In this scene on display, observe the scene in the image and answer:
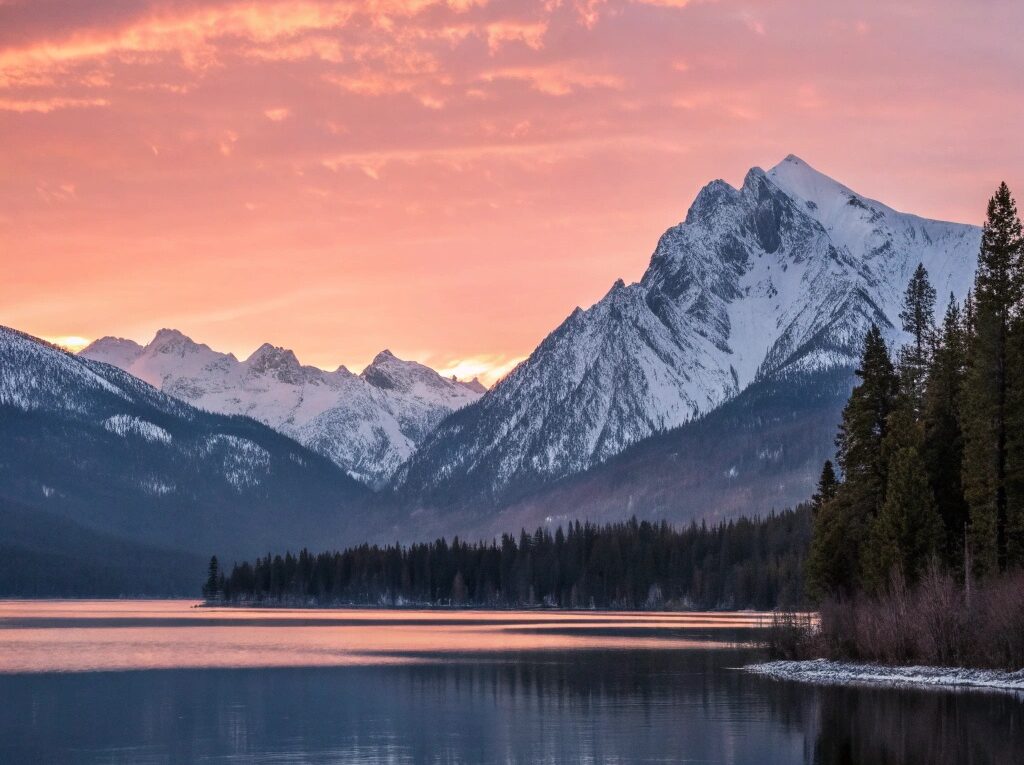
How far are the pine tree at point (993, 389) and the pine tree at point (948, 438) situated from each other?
25.3ft

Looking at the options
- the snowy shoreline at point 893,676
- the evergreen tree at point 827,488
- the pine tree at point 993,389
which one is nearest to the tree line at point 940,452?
the pine tree at point 993,389

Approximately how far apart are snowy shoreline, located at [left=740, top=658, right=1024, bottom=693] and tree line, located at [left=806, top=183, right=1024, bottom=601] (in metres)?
5.01

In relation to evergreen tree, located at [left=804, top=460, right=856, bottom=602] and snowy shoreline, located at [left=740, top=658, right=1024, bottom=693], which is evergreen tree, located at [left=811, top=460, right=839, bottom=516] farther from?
snowy shoreline, located at [left=740, top=658, right=1024, bottom=693]

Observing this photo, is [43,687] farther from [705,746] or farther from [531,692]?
[705,746]

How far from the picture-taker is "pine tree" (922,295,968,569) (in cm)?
9600

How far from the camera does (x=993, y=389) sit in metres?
85.5

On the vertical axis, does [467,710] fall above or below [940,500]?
below

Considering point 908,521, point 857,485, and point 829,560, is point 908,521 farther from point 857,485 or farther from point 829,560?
point 829,560

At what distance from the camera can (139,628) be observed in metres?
171

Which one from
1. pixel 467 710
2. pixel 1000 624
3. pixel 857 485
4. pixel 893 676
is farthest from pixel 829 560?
pixel 467 710

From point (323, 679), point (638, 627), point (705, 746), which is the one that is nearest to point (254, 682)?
point (323, 679)

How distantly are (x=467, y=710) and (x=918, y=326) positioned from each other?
4818 centimetres

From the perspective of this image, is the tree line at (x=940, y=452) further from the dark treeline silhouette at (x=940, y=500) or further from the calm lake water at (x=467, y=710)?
the calm lake water at (x=467, y=710)

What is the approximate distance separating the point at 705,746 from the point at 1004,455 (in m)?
34.4
